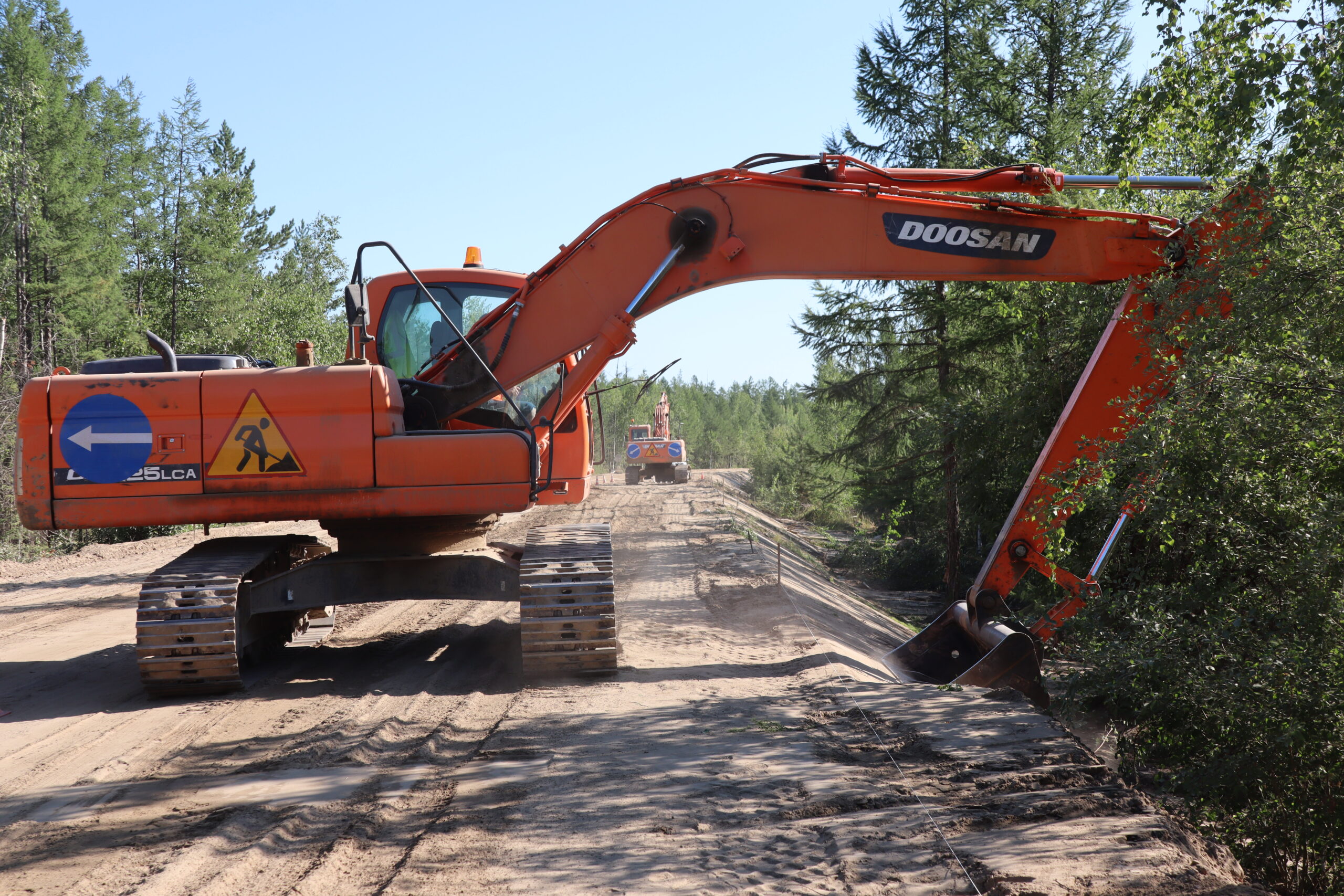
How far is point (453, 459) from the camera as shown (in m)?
6.43

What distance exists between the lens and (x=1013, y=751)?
524 cm

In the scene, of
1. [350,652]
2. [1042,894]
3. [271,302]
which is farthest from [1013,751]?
[271,302]

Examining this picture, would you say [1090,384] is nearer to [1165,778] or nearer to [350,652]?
[1165,778]

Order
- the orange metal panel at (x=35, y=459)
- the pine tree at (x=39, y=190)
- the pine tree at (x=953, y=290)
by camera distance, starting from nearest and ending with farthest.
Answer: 1. the orange metal panel at (x=35, y=459)
2. the pine tree at (x=953, y=290)
3. the pine tree at (x=39, y=190)

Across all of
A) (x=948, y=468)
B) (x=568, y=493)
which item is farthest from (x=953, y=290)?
(x=568, y=493)

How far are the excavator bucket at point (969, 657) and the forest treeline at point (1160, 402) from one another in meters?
0.29

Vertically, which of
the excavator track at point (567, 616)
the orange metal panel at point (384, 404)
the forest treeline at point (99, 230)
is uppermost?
the forest treeline at point (99, 230)

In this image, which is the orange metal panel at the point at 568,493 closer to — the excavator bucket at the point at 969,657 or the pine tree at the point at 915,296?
the excavator bucket at the point at 969,657

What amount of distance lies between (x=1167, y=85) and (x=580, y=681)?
5636 millimetres

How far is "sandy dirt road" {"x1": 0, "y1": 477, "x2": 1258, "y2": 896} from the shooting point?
365 cm

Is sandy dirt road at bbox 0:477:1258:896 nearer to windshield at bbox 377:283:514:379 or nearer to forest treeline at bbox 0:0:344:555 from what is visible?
windshield at bbox 377:283:514:379

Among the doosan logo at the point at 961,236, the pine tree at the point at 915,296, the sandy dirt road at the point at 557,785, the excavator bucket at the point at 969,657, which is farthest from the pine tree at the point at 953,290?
the sandy dirt road at the point at 557,785

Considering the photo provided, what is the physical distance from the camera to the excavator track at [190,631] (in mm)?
6133

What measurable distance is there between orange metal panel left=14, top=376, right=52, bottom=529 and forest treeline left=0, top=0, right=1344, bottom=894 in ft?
22.7
